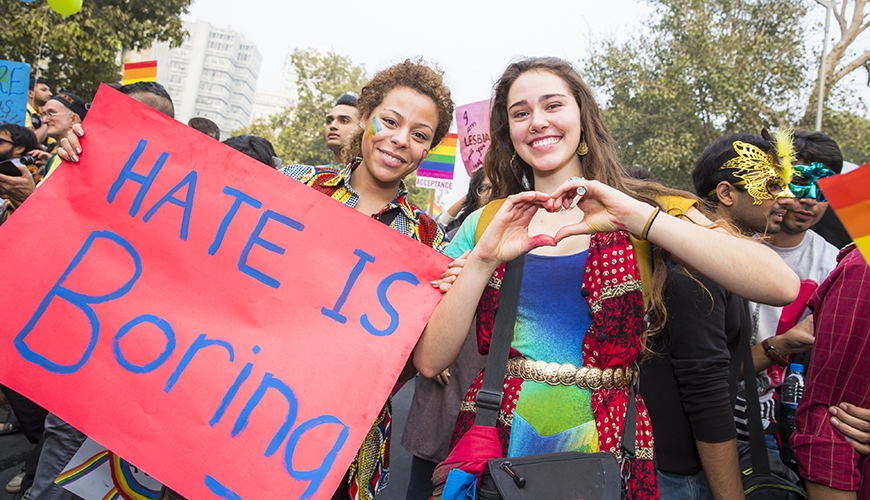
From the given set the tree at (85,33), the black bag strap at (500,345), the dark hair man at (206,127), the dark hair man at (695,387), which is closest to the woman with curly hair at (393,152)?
the black bag strap at (500,345)

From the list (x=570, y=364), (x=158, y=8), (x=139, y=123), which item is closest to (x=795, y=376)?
(x=570, y=364)

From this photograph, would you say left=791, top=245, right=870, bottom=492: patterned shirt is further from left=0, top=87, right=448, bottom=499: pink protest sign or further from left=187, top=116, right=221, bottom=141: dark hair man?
left=187, top=116, right=221, bottom=141: dark hair man

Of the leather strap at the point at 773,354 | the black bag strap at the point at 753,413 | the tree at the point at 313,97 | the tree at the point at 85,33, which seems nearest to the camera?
the black bag strap at the point at 753,413

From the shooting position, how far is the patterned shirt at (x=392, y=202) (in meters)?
2.16

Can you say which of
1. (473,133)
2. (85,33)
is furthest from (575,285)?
(85,33)

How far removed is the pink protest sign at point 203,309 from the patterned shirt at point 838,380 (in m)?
1.14

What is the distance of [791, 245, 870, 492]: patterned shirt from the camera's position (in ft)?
5.52

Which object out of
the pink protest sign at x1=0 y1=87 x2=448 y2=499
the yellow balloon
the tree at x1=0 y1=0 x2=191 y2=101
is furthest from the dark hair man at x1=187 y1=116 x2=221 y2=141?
the tree at x1=0 y1=0 x2=191 y2=101

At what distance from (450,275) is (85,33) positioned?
12.8 meters

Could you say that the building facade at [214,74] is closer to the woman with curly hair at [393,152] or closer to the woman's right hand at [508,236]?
the woman with curly hair at [393,152]

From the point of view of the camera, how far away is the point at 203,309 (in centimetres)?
174

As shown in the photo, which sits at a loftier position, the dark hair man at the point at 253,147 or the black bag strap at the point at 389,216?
the black bag strap at the point at 389,216

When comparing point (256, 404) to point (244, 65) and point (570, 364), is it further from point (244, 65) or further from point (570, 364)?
point (244, 65)

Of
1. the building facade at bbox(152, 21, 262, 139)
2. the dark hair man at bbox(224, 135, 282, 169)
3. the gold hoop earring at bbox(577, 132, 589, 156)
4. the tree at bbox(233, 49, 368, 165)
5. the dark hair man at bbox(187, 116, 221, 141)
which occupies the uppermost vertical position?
the gold hoop earring at bbox(577, 132, 589, 156)
